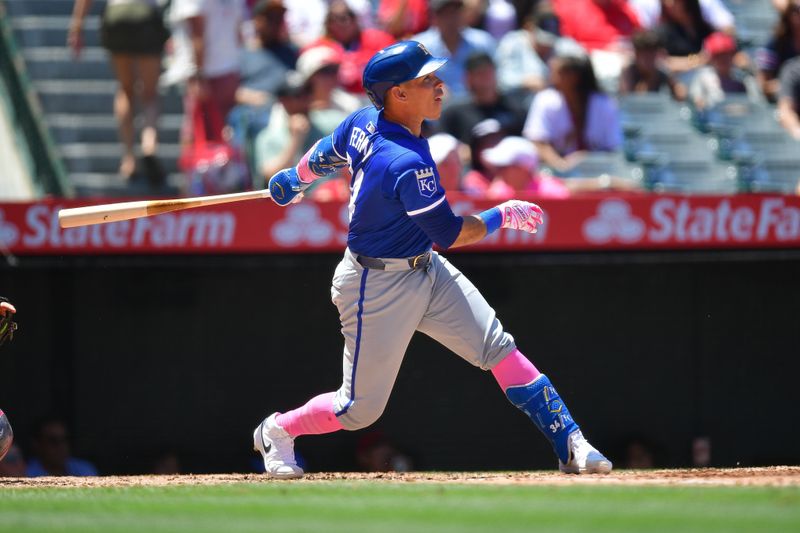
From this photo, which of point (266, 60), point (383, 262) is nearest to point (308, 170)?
point (383, 262)

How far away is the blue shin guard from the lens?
5.59m

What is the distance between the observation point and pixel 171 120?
1031 centimetres

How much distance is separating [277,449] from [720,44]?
6.34m

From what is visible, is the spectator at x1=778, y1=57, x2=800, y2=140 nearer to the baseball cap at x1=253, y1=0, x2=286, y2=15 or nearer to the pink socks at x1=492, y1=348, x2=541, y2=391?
the baseball cap at x1=253, y1=0, x2=286, y2=15

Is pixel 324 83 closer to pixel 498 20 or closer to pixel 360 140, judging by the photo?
pixel 498 20

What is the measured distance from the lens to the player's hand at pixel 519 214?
212 inches

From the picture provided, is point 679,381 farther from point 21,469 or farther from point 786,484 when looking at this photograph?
point 21,469

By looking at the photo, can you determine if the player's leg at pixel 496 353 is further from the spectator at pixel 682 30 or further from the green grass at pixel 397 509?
the spectator at pixel 682 30

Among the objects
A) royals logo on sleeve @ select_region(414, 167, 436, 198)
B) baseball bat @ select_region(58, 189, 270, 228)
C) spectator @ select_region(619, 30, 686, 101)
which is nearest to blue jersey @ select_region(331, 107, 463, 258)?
royals logo on sleeve @ select_region(414, 167, 436, 198)

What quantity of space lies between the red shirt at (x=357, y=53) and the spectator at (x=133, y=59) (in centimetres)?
125

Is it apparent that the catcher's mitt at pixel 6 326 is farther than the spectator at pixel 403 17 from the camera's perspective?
No

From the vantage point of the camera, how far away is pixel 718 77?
35.2ft

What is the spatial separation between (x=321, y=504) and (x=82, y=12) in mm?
6366

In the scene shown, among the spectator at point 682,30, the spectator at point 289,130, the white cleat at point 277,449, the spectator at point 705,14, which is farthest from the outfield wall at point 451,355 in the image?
the spectator at point 705,14
